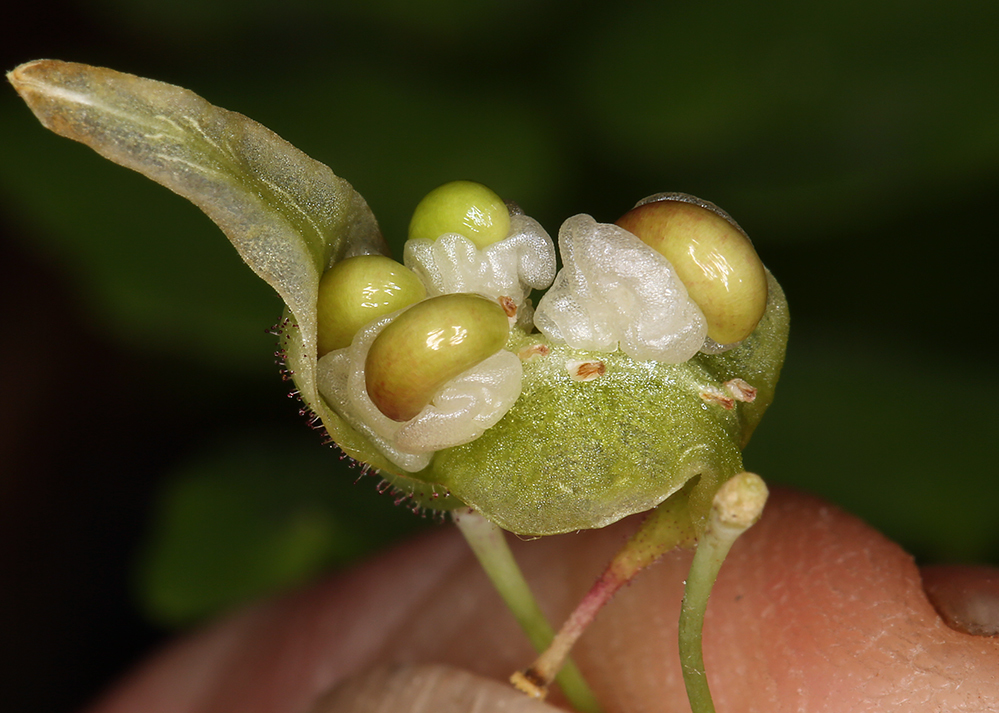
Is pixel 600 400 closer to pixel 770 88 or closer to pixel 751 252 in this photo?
pixel 751 252

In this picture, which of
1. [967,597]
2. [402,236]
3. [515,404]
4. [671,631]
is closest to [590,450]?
[515,404]

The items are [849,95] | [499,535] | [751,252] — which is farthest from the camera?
[849,95]

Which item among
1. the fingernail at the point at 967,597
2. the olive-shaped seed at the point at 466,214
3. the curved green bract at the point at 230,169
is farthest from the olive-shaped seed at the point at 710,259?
the fingernail at the point at 967,597

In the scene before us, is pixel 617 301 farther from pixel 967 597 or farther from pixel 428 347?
pixel 967 597

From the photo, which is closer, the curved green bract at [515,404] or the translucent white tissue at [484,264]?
the curved green bract at [515,404]

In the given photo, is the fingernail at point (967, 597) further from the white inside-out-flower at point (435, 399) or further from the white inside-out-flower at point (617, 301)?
the white inside-out-flower at point (435, 399)

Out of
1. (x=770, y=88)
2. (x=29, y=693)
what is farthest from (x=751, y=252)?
(x=29, y=693)
